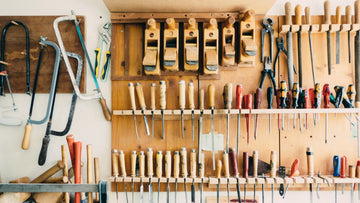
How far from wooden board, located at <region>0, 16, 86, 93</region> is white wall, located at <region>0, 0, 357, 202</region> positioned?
0.18ft

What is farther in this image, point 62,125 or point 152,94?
point 62,125

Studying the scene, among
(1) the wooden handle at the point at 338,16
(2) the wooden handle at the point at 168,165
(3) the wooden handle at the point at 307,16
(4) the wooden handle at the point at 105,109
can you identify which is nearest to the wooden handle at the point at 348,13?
(1) the wooden handle at the point at 338,16

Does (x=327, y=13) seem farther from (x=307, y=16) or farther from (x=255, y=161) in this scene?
(x=255, y=161)

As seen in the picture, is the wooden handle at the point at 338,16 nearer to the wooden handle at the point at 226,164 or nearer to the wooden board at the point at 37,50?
the wooden handle at the point at 226,164

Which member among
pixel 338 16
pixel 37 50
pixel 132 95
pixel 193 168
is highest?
pixel 338 16

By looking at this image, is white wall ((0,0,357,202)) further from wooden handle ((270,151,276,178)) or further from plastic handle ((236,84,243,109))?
plastic handle ((236,84,243,109))

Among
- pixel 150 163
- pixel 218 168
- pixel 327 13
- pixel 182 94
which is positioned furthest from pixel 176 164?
pixel 327 13

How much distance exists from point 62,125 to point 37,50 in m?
0.61

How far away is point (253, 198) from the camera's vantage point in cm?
205

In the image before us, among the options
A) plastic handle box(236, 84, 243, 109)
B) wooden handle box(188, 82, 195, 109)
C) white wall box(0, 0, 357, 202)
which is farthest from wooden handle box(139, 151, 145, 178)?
plastic handle box(236, 84, 243, 109)

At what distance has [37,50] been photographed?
2070mm

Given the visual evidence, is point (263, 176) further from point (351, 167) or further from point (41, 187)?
point (41, 187)

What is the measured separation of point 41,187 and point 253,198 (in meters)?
1.51

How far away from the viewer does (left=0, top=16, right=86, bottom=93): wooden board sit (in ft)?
6.77
